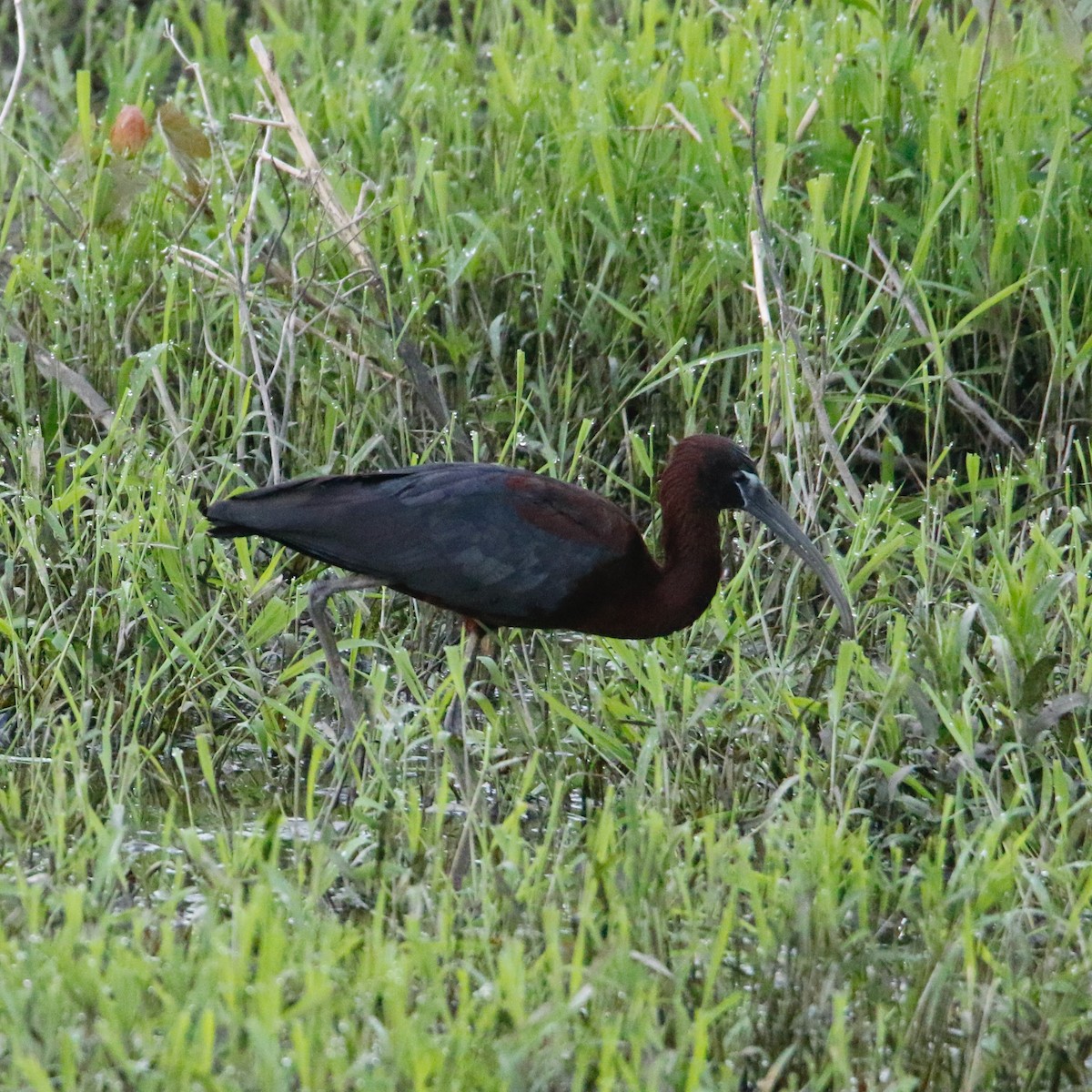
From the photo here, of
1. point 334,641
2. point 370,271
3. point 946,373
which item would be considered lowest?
point 334,641

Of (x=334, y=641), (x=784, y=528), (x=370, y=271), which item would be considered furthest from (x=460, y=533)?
(x=370, y=271)

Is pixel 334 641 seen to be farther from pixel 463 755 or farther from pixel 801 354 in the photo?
pixel 801 354

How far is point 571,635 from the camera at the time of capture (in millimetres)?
4629

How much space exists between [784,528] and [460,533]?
0.68m

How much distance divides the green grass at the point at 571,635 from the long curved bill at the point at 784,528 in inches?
4.0

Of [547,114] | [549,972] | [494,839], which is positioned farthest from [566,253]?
[549,972]

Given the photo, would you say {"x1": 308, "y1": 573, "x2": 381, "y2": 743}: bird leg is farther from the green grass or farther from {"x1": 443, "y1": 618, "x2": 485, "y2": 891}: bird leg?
{"x1": 443, "y1": 618, "x2": 485, "y2": 891}: bird leg

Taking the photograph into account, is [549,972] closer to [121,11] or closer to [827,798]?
[827,798]

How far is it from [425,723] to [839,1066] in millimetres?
1750

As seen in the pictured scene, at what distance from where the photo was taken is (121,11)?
286 inches

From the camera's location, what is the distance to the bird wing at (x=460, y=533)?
389 centimetres

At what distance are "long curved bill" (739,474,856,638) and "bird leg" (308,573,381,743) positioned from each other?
0.81 metres

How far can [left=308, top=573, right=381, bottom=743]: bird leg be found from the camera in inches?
153

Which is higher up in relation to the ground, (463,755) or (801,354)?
(801,354)
